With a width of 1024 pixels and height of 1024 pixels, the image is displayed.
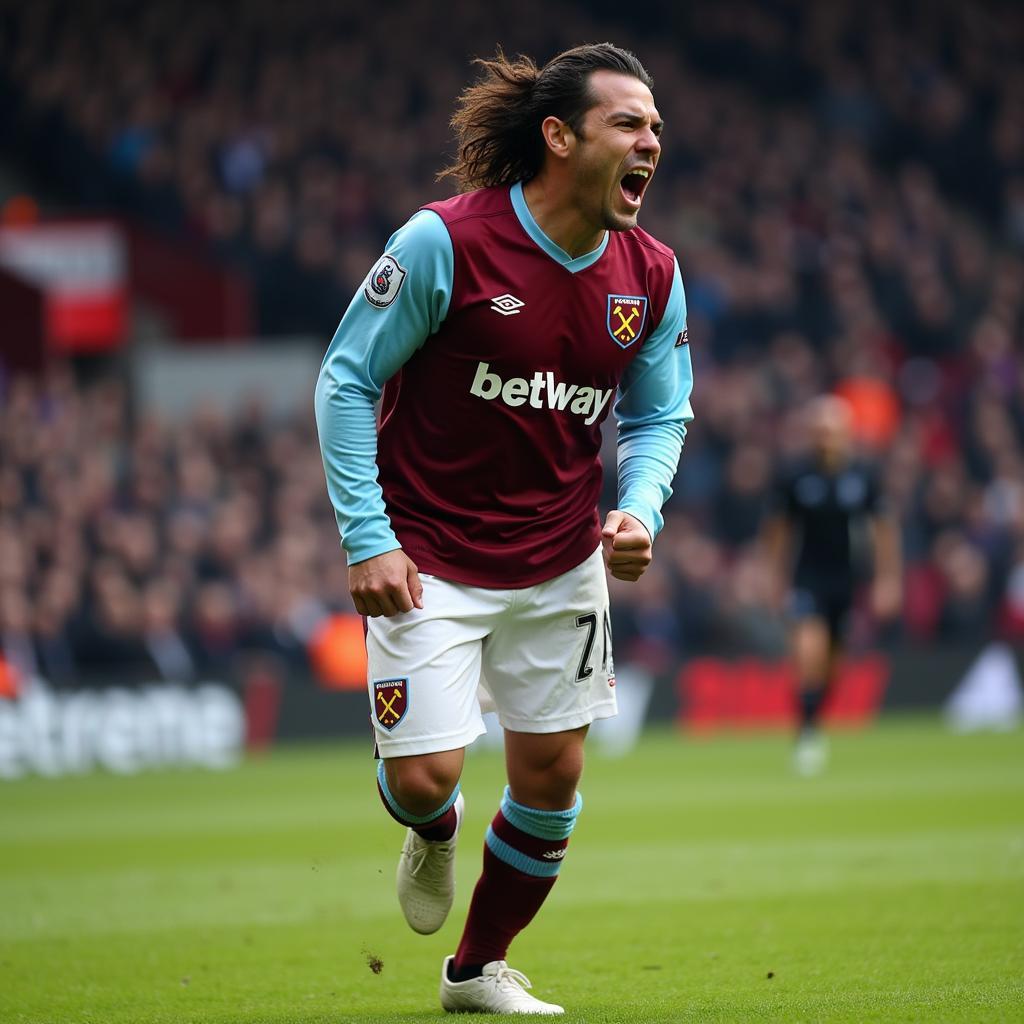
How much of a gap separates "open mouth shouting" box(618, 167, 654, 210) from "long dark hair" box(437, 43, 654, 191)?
0.20m

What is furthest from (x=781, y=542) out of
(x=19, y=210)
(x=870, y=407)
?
(x=19, y=210)

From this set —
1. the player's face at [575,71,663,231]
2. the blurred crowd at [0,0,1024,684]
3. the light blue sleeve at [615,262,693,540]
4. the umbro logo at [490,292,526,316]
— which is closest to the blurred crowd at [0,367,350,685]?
the blurred crowd at [0,0,1024,684]

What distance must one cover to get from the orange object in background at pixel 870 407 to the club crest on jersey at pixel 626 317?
16128 mm

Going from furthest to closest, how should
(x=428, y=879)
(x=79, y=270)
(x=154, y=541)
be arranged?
(x=79, y=270) < (x=154, y=541) < (x=428, y=879)

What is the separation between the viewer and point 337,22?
26.8m

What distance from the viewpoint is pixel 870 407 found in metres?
21.3

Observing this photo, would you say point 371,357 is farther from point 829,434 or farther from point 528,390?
point 829,434

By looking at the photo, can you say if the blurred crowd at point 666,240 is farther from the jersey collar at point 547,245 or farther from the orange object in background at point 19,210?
the jersey collar at point 547,245

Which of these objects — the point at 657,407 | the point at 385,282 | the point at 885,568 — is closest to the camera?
the point at 385,282

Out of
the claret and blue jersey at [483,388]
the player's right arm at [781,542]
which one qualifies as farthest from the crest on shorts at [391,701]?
the player's right arm at [781,542]

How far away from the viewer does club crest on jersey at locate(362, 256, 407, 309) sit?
5039 millimetres

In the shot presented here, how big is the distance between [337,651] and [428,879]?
12770 millimetres

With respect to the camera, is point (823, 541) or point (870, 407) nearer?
point (823, 541)

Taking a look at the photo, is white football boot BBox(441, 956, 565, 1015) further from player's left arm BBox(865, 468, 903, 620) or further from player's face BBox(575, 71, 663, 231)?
player's left arm BBox(865, 468, 903, 620)
